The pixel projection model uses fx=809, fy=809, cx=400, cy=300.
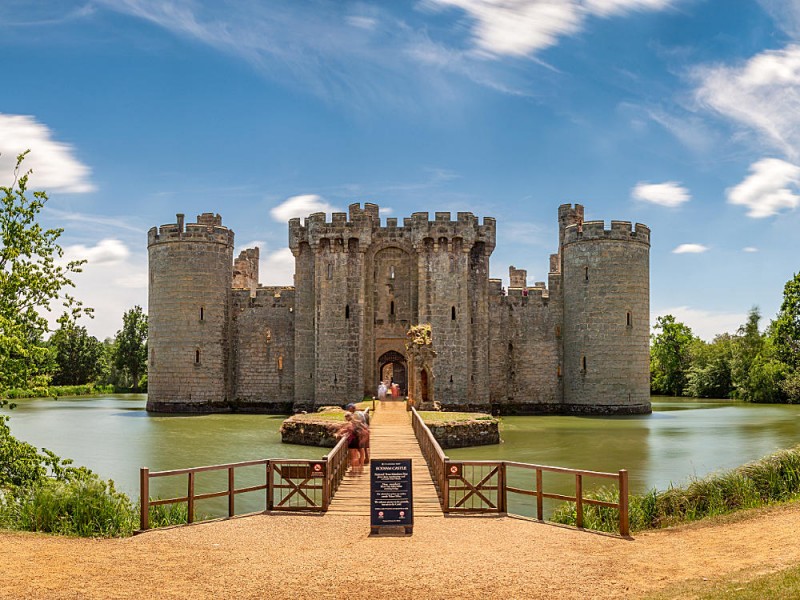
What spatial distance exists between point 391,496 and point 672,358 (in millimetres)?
65103

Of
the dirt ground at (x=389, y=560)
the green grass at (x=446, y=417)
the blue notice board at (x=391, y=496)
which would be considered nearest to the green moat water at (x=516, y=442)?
the green grass at (x=446, y=417)

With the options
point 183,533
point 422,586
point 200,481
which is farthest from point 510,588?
point 200,481

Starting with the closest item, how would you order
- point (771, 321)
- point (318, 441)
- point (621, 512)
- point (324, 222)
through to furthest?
point (621, 512) → point (318, 441) → point (324, 222) → point (771, 321)

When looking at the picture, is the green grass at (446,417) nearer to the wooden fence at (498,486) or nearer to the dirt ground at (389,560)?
the wooden fence at (498,486)

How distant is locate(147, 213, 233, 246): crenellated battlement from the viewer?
44719 mm

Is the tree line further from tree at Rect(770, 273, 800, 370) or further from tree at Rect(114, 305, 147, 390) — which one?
tree at Rect(114, 305, 147, 390)

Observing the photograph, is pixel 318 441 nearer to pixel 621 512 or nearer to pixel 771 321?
pixel 621 512

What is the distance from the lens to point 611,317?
140ft

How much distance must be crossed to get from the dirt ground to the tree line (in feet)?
135

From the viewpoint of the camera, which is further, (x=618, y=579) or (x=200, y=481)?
(x=200, y=481)

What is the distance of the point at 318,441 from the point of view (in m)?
29.6

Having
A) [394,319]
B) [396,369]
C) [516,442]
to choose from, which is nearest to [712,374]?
[396,369]

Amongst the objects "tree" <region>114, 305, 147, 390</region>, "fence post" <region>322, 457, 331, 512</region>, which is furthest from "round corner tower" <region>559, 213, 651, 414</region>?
"tree" <region>114, 305, 147, 390</region>

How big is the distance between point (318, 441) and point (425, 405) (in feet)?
20.0
